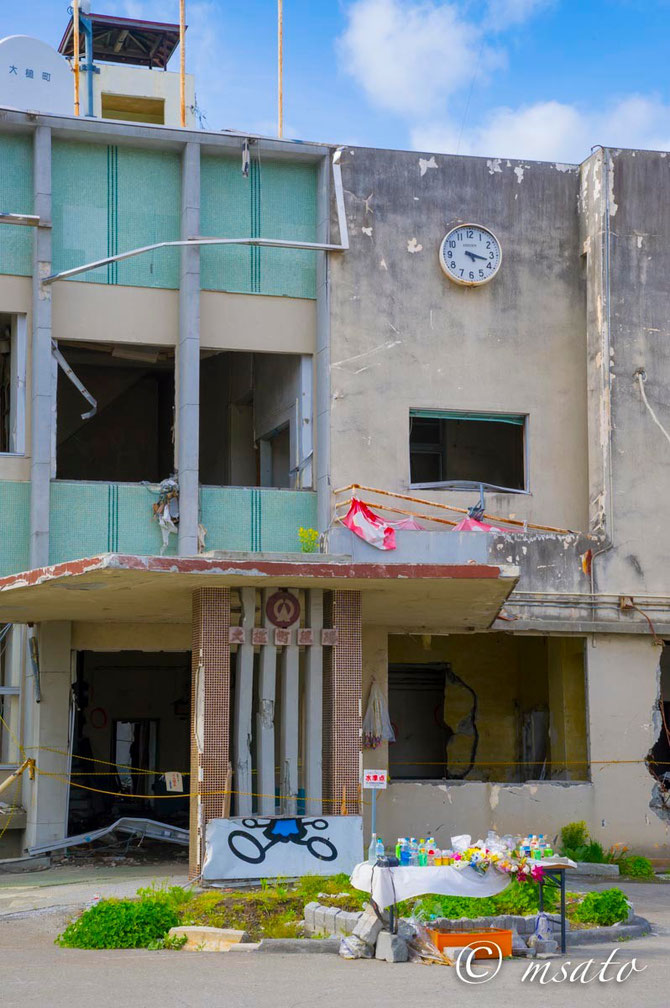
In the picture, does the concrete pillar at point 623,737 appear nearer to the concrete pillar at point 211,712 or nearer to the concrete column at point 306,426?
the concrete column at point 306,426

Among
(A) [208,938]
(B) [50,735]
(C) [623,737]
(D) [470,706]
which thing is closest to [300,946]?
(A) [208,938]

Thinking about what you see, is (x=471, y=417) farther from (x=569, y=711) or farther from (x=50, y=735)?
(x=50, y=735)

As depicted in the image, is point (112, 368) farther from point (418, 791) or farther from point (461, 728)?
point (418, 791)

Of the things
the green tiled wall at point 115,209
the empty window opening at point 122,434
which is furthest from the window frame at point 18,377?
the empty window opening at point 122,434

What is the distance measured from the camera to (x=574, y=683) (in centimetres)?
2300

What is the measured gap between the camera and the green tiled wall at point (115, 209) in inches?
856

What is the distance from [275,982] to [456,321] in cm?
1316

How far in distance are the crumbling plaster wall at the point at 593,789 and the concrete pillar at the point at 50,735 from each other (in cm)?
457

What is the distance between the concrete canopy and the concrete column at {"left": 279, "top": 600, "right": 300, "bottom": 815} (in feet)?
2.90

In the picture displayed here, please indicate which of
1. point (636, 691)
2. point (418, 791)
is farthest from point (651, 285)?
point (418, 791)

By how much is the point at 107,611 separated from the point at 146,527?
2.05m

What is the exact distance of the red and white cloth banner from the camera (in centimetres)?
1919

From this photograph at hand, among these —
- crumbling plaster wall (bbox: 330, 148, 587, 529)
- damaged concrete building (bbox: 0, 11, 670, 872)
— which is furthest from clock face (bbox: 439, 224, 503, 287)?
crumbling plaster wall (bbox: 330, 148, 587, 529)

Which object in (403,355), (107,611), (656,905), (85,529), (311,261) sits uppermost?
(311,261)
